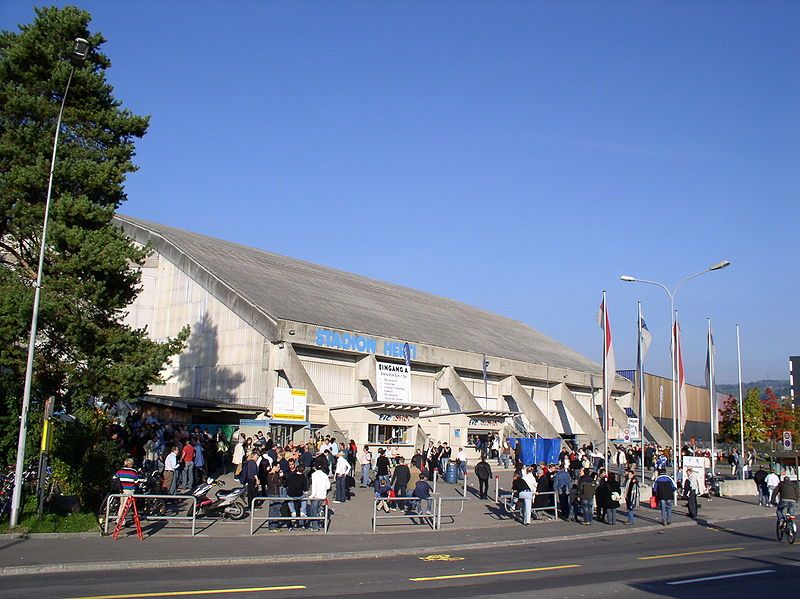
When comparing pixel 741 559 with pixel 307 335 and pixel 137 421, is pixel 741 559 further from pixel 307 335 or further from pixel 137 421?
pixel 307 335

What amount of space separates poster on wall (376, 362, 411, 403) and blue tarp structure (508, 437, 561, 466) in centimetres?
699

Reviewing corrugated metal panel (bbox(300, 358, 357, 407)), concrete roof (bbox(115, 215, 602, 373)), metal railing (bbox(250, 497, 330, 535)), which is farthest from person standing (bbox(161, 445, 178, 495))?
corrugated metal panel (bbox(300, 358, 357, 407))

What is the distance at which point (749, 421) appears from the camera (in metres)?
65.1

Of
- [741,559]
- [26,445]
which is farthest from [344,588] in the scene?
[26,445]

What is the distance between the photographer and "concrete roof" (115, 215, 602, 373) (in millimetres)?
44875

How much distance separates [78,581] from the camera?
514 inches

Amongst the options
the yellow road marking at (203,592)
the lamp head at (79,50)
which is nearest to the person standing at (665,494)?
the yellow road marking at (203,592)

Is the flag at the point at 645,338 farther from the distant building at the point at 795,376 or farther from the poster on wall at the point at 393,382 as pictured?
the distant building at the point at 795,376

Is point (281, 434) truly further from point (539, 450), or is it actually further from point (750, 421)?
point (750, 421)

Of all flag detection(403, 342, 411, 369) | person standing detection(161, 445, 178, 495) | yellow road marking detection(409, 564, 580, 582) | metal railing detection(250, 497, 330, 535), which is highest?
flag detection(403, 342, 411, 369)

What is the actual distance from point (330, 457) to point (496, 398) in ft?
87.2

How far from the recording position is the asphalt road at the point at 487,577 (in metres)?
12.4

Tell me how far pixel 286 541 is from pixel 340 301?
3368cm

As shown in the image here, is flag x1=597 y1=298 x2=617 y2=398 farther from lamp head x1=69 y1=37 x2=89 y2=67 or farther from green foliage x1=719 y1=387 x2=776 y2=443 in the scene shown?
green foliage x1=719 y1=387 x2=776 y2=443
